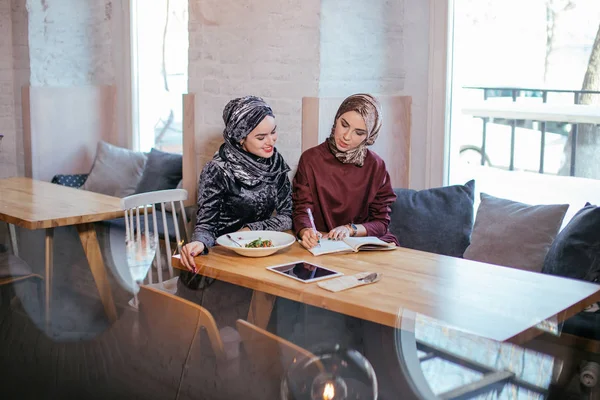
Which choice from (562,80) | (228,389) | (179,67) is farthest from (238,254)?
(179,67)

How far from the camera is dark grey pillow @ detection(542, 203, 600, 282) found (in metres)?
2.40

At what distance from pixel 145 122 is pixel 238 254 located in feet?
9.95

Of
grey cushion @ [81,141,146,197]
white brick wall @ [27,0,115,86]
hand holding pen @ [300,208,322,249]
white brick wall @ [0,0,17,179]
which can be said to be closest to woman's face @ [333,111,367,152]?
hand holding pen @ [300,208,322,249]

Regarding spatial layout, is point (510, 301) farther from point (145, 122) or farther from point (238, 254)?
point (145, 122)

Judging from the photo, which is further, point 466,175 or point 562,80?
point 466,175

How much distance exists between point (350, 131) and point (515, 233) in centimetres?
79

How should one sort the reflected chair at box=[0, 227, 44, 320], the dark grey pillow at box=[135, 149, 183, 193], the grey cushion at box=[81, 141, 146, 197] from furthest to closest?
the grey cushion at box=[81, 141, 146, 197]
the dark grey pillow at box=[135, 149, 183, 193]
the reflected chair at box=[0, 227, 44, 320]

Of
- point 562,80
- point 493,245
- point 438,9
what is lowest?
point 493,245

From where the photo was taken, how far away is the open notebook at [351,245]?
2.21m

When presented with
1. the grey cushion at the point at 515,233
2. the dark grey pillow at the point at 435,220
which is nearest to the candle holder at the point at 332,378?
the grey cushion at the point at 515,233

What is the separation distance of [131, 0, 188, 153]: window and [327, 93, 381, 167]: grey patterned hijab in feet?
7.97

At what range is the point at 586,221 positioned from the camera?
2.46 metres

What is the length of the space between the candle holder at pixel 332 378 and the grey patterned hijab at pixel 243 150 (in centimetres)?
189

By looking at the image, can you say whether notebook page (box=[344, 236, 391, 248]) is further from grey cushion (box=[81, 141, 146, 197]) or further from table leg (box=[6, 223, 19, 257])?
grey cushion (box=[81, 141, 146, 197])
